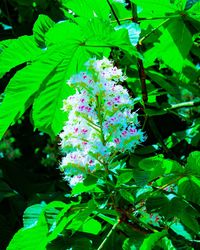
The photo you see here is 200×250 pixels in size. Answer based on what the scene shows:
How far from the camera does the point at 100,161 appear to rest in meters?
1.19

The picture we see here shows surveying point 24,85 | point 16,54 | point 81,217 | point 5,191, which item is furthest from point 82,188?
→ point 5,191

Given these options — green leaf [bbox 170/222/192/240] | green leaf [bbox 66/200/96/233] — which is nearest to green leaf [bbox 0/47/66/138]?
green leaf [bbox 66/200/96/233]

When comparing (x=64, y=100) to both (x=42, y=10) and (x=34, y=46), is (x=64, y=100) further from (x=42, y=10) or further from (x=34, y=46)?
(x=42, y=10)

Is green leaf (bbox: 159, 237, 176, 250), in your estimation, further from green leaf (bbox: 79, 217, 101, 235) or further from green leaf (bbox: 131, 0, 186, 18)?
green leaf (bbox: 131, 0, 186, 18)

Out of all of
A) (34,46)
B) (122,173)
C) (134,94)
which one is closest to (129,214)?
(122,173)

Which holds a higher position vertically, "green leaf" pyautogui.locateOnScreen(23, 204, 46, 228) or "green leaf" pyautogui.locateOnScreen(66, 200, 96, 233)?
"green leaf" pyautogui.locateOnScreen(66, 200, 96, 233)

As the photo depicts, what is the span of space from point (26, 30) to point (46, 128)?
4.49ft

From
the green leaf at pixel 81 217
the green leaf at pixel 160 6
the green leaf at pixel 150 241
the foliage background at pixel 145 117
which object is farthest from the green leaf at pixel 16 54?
the green leaf at pixel 150 241

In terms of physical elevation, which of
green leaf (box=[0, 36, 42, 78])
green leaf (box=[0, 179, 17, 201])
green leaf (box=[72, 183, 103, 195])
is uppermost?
green leaf (box=[0, 36, 42, 78])

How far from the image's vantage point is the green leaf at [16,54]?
1.29 meters

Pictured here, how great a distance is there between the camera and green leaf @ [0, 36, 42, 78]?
4.24 ft

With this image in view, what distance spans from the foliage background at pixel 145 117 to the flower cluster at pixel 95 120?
137mm

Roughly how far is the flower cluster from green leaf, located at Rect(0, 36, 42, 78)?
0.16 meters

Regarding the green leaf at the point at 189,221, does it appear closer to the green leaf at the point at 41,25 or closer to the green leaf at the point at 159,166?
the green leaf at the point at 159,166
